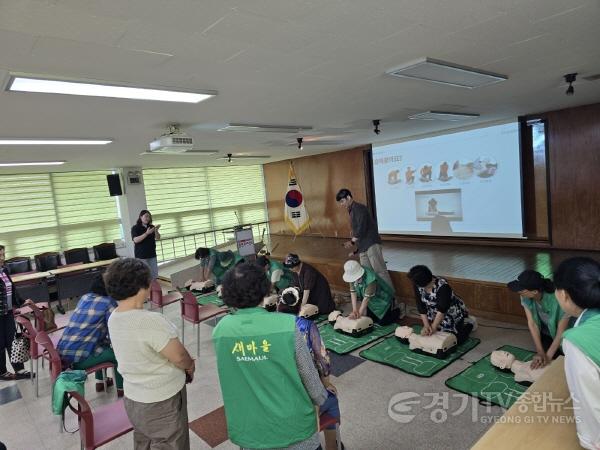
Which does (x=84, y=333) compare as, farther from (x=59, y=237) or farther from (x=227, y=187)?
(x=227, y=187)

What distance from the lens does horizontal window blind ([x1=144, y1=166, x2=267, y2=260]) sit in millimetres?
9008

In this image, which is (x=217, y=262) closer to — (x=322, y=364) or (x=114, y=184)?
(x=114, y=184)

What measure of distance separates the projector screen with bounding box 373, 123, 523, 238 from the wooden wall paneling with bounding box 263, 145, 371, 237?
2.05ft

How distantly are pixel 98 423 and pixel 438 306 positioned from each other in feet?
9.11

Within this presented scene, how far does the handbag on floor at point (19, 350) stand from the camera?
3834 millimetres

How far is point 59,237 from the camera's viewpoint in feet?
24.9

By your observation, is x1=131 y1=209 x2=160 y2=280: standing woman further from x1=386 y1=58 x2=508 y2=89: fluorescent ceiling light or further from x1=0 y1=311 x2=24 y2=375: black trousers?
x1=386 y1=58 x2=508 y2=89: fluorescent ceiling light

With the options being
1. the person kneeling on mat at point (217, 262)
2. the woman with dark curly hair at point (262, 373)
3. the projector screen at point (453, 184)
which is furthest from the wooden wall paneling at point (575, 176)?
the woman with dark curly hair at point (262, 373)

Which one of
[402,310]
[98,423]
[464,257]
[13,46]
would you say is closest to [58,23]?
[13,46]

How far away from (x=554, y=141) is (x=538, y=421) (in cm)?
588

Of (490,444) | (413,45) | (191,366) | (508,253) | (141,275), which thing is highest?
(413,45)

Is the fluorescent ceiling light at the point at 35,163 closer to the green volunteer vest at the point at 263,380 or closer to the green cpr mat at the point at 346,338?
the green cpr mat at the point at 346,338

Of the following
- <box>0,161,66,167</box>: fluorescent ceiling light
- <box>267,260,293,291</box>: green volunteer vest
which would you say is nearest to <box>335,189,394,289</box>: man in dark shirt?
<box>267,260,293,291</box>: green volunteer vest

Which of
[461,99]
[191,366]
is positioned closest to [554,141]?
[461,99]
